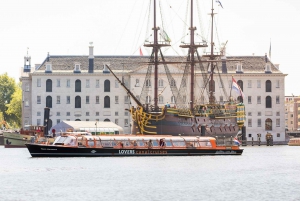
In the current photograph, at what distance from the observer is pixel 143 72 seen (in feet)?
607

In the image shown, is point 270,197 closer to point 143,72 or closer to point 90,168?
point 90,168

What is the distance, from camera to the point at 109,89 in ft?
617

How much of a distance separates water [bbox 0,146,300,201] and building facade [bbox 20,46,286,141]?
89797 millimetres

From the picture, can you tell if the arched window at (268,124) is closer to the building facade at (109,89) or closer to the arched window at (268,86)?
the building facade at (109,89)

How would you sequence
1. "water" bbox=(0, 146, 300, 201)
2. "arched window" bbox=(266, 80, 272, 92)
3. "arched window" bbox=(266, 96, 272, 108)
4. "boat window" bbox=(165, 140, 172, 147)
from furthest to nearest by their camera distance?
1. "arched window" bbox=(266, 96, 272, 108)
2. "arched window" bbox=(266, 80, 272, 92)
3. "boat window" bbox=(165, 140, 172, 147)
4. "water" bbox=(0, 146, 300, 201)

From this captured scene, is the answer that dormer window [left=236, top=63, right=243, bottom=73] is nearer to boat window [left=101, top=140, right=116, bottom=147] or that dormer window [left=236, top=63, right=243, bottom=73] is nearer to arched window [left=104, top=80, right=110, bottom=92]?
arched window [left=104, top=80, right=110, bottom=92]

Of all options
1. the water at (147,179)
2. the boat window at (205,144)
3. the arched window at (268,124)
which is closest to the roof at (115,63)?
the arched window at (268,124)

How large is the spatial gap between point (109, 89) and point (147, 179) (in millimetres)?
117499

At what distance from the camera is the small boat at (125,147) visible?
97.9 metres

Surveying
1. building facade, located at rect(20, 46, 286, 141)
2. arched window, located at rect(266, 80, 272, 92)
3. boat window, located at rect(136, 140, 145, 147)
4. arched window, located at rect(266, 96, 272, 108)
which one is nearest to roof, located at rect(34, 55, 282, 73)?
building facade, located at rect(20, 46, 286, 141)

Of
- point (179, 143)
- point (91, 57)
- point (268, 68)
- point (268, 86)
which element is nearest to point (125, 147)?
point (179, 143)

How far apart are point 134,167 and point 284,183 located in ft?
63.1

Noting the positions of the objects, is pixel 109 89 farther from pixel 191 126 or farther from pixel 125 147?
pixel 125 147

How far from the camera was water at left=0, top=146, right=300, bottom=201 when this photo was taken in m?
59.9
